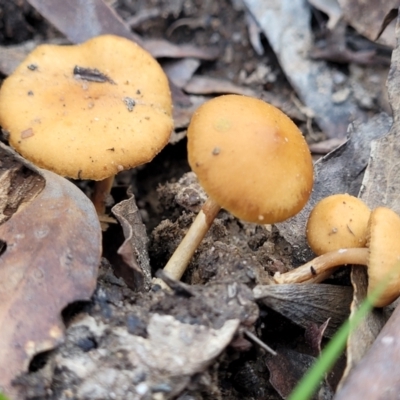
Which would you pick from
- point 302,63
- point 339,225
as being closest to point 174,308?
point 339,225

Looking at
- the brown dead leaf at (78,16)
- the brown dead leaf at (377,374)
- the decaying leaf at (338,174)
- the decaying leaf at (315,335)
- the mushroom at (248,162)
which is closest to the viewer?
the brown dead leaf at (377,374)

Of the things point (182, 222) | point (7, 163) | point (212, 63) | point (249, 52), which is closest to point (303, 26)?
point (249, 52)

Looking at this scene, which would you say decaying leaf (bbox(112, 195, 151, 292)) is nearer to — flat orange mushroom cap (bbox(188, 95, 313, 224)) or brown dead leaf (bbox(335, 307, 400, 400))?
flat orange mushroom cap (bbox(188, 95, 313, 224))

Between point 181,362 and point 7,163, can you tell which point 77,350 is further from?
point 7,163

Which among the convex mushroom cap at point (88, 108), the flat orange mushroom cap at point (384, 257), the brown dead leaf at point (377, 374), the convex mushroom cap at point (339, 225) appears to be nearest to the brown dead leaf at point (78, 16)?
the convex mushroom cap at point (88, 108)

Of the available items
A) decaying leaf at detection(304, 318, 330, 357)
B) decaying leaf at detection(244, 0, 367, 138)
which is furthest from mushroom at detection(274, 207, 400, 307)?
decaying leaf at detection(244, 0, 367, 138)

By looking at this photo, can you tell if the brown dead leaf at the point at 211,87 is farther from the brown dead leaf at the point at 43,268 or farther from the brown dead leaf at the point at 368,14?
the brown dead leaf at the point at 43,268

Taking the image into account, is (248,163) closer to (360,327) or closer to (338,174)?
(360,327)
